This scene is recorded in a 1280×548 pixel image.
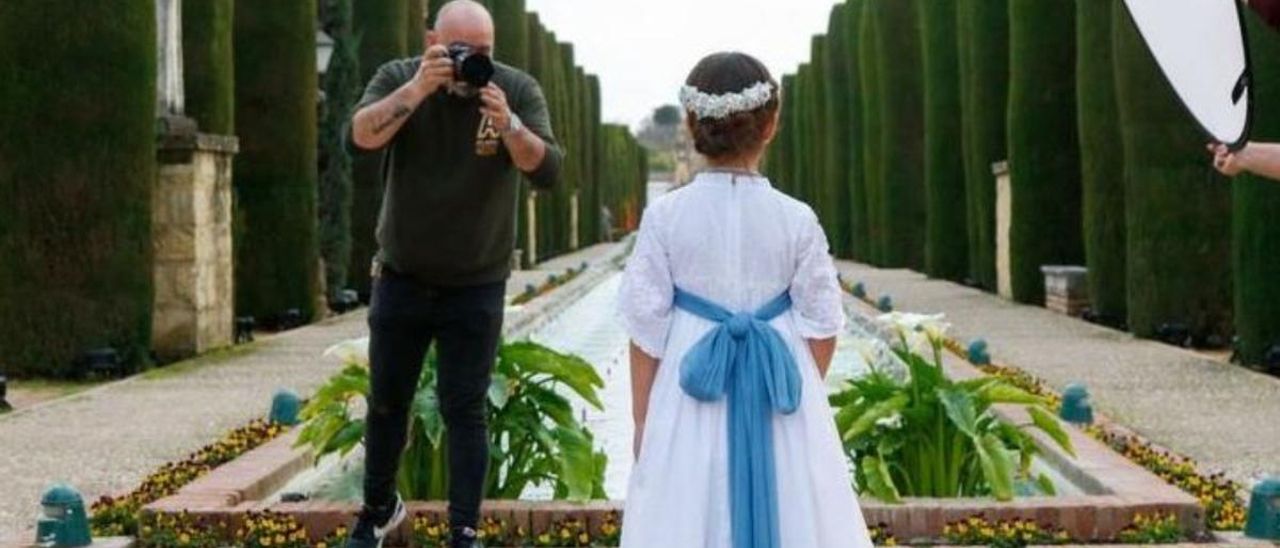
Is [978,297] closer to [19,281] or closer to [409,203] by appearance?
[19,281]

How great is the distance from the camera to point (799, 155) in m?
49.7

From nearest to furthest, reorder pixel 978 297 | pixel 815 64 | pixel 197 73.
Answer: pixel 197 73 → pixel 978 297 → pixel 815 64

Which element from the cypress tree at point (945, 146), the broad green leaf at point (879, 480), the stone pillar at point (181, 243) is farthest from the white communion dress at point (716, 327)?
the cypress tree at point (945, 146)

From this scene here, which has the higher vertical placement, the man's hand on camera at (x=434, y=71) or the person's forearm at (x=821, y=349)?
the man's hand on camera at (x=434, y=71)

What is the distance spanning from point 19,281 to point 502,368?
661 centimetres

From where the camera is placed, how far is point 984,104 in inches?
810

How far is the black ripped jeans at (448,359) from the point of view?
4.56 meters

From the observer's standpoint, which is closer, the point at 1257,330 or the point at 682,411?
the point at 682,411

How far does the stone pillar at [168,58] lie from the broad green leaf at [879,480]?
28.2ft

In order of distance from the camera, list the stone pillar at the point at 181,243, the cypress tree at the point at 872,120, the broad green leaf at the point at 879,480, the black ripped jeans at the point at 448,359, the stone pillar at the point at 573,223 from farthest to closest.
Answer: the stone pillar at the point at 573,223 → the cypress tree at the point at 872,120 → the stone pillar at the point at 181,243 → the broad green leaf at the point at 879,480 → the black ripped jeans at the point at 448,359

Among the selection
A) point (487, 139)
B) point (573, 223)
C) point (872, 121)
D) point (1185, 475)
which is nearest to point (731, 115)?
point (487, 139)

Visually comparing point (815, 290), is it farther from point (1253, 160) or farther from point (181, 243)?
point (181, 243)

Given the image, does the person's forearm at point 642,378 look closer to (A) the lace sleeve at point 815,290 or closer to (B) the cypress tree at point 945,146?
(A) the lace sleeve at point 815,290

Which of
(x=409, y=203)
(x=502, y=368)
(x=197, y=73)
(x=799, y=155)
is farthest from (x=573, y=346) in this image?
(x=799, y=155)
